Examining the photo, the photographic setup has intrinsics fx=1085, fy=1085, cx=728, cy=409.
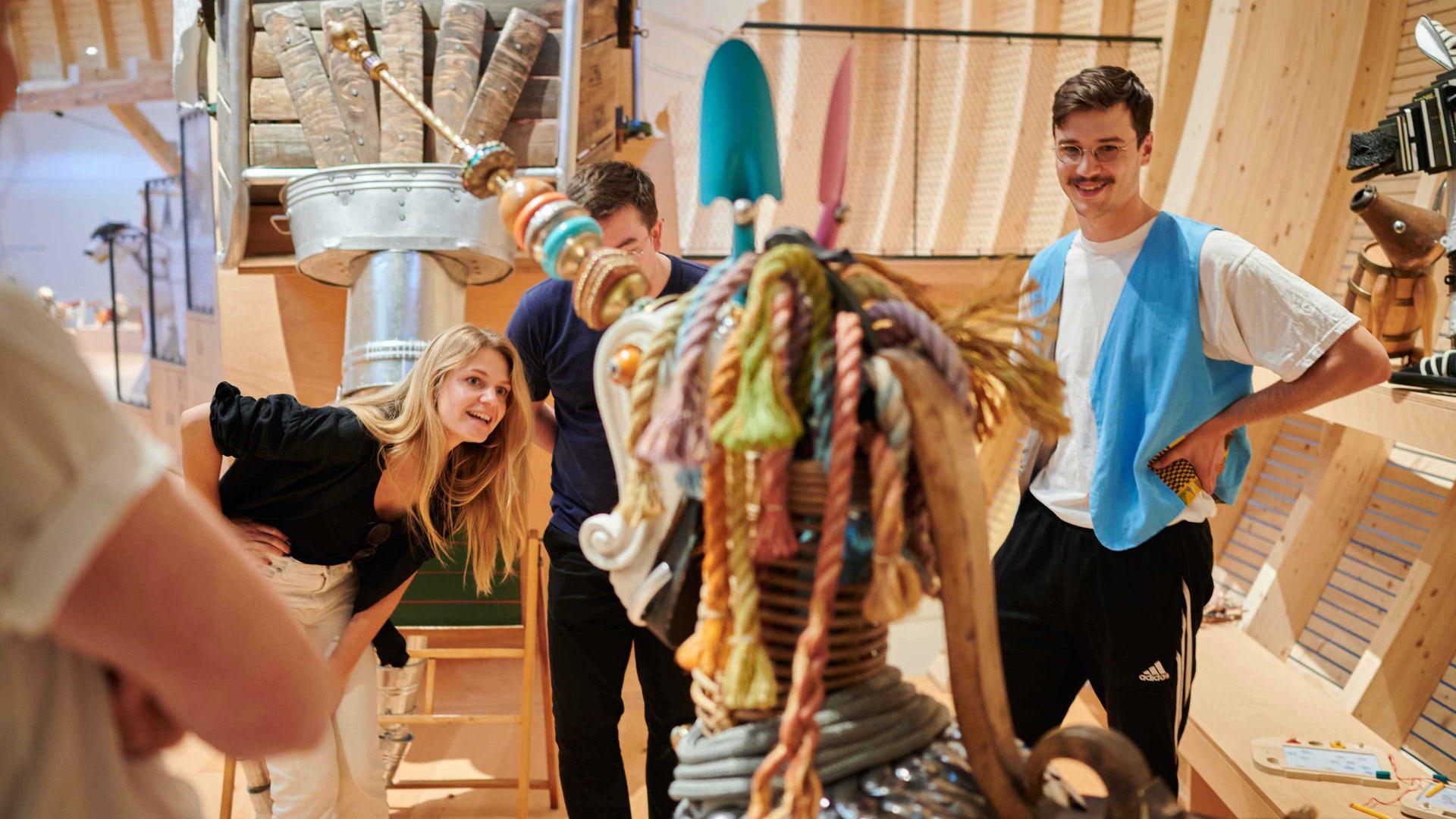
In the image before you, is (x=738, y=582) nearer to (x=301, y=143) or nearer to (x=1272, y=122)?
(x=301, y=143)

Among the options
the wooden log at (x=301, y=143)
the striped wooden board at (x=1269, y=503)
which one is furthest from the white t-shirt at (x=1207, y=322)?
the striped wooden board at (x=1269, y=503)

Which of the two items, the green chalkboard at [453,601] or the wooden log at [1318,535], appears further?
the wooden log at [1318,535]

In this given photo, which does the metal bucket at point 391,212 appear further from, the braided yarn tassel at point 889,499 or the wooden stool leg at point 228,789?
the braided yarn tassel at point 889,499

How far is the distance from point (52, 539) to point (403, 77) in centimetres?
245

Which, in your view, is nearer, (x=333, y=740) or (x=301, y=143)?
(x=333, y=740)

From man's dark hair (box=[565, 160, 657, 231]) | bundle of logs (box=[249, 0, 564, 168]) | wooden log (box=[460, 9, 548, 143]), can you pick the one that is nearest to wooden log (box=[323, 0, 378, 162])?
bundle of logs (box=[249, 0, 564, 168])

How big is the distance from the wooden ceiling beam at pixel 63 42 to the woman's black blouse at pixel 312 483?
4.29m

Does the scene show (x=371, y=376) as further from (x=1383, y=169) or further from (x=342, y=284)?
(x=1383, y=169)

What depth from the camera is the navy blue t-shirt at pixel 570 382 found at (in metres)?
2.19

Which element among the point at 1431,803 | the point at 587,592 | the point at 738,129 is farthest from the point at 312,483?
the point at 1431,803

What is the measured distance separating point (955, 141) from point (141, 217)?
200 inches

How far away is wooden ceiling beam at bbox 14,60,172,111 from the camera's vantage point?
231 inches

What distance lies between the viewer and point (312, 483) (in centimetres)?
234

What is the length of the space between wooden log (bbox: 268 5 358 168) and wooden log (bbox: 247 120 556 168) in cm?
7
